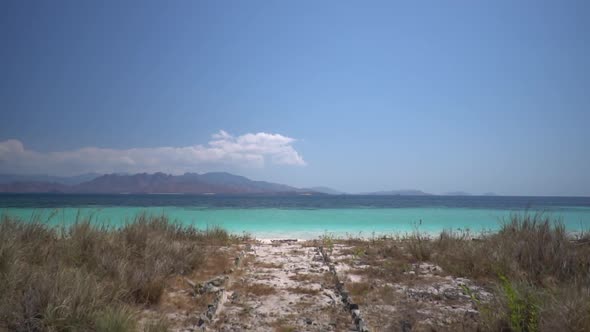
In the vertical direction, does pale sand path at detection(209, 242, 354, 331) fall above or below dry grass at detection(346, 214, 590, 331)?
below

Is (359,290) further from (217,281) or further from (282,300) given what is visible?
(217,281)

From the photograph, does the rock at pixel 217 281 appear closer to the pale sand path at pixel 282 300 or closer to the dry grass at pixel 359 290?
the pale sand path at pixel 282 300

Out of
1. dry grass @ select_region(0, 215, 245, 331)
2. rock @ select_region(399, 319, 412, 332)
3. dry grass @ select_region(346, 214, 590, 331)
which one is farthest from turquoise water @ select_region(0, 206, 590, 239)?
rock @ select_region(399, 319, 412, 332)

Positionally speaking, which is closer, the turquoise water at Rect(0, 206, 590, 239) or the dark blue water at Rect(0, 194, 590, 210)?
the turquoise water at Rect(0, 206, 590, 239)

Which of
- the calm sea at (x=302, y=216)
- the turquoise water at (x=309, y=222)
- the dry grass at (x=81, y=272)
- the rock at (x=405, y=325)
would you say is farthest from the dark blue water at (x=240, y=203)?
the dry grass at (x=81, y=272)

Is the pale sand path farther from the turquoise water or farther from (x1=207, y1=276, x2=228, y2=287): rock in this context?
the turquoise water

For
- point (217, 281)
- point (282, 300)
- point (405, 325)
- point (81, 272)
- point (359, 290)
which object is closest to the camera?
point (405, 325)

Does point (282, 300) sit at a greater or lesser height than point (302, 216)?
greater

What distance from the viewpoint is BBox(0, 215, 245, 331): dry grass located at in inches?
148

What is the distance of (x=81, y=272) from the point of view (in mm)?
5012

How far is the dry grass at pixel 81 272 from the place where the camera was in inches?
148

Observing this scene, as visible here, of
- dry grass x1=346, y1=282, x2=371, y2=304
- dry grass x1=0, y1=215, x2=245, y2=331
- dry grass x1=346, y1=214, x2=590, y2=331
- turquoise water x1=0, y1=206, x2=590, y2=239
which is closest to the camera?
dry grass x1=0, y1=215, x2=245, y2=331

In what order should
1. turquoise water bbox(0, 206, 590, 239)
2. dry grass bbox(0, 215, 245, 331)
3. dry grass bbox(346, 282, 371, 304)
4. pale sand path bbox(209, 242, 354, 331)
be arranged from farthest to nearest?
1. turquoise water bbox(0, 206, 590, 239)
2. dry grass bbox(346, 282, 371, 304)
3. pale sand path bbox(209, 242, 354, 331)
4. dry grass bbox(0, 215, 245, 331)

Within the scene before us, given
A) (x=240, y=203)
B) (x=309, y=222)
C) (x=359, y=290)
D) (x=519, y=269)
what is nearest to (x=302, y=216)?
(x=309, y=222)
